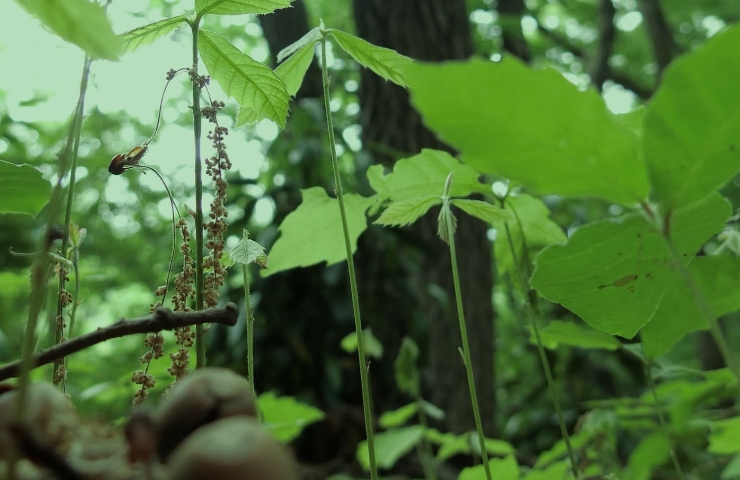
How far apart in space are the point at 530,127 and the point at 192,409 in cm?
15

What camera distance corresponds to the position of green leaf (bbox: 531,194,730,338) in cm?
31

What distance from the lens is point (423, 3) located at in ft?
6.88

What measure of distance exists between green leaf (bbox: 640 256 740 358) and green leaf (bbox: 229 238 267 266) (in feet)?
0.89

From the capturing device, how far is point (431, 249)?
6.66 ft

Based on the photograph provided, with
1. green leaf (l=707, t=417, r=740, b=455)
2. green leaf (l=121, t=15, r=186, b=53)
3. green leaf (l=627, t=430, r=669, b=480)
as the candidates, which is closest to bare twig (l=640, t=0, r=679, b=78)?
green leaf (l=627, t=430, r=669, b=480)

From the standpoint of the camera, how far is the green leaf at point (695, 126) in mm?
222

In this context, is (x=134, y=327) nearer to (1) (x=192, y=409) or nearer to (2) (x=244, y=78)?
(1) (x=192, y=409)

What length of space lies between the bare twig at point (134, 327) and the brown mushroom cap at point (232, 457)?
0.22 ft

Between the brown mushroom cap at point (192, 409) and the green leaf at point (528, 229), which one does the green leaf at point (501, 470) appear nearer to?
the green leaf at point (528, 229)

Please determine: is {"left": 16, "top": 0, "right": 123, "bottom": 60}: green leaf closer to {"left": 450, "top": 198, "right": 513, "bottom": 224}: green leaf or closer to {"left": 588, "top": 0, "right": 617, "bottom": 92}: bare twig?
{"left": 450, "top": 198, "right": 513, "bottom": 224}: green leaf

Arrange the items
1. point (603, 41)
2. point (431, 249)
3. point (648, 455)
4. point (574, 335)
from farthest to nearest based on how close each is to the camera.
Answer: point (603, 41) → point (431, 249) → point (648, 455) → point (574, 335)

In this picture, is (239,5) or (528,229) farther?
(528,229)

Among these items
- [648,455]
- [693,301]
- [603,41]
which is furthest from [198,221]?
[603,41]

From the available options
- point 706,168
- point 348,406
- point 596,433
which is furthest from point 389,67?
point 348,406
